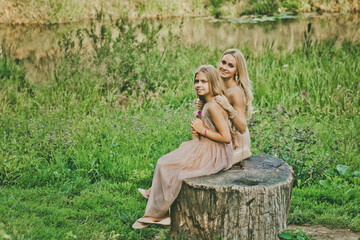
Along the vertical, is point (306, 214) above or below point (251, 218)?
below

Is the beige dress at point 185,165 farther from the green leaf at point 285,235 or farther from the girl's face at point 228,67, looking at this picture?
the green leaf at point 285,235

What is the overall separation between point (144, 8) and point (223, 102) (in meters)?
12.6

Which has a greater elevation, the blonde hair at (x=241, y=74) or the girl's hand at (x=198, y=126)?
the blonde hair at (x=241, y=74)

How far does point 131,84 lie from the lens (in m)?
7.16

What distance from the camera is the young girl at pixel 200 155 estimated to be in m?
3.21

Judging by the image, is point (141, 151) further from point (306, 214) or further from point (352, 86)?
point (352, 86)

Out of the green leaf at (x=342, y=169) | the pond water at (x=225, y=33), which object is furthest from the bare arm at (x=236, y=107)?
the pond water at (x=225, y=33)

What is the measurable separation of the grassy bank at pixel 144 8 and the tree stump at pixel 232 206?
15.6 feet

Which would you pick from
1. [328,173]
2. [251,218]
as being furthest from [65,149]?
[328,173]

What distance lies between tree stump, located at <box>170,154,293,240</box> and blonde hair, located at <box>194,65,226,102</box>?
67 cm

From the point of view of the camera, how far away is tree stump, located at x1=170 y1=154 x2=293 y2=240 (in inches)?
119

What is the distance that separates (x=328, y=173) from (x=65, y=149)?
3071 mm

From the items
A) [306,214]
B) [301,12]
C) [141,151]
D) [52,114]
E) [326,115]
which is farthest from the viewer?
[301,12]

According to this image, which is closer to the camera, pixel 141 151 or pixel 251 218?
pixel 251 218
